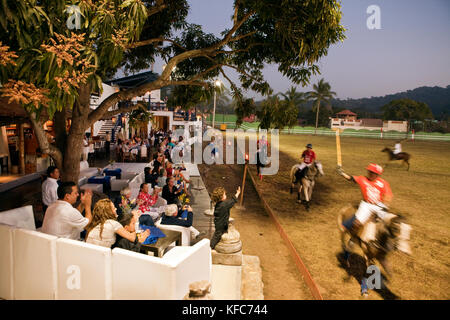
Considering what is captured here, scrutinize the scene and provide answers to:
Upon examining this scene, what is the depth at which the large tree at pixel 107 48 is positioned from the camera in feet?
12.4

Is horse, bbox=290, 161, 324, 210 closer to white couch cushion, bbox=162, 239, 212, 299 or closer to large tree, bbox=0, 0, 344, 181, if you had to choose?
large tree, bbox=0, 0, 344, 181

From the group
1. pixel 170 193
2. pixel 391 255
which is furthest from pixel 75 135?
pixel 391 255

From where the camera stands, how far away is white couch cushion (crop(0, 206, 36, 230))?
4273mm

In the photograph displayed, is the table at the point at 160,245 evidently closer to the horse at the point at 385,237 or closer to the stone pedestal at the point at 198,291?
the stone pedestal at the point at 198,291

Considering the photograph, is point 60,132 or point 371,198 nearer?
point 371,198

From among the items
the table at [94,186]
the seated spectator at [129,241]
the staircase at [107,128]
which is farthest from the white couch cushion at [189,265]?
the staircase at [107,128]

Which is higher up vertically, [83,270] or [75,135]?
[75,135]

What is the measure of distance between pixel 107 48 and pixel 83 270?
3.28 meters

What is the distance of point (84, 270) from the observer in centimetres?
352

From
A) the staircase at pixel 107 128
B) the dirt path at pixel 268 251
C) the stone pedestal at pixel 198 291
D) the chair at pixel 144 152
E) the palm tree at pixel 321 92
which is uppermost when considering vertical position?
the palm tree at pixel 321 92

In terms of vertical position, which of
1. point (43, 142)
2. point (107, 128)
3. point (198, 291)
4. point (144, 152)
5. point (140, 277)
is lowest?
point (198, 291)

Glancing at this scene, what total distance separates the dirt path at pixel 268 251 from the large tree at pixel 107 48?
358cm

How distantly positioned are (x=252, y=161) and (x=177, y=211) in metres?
13.5

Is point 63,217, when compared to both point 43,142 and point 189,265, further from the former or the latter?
point 43,142
